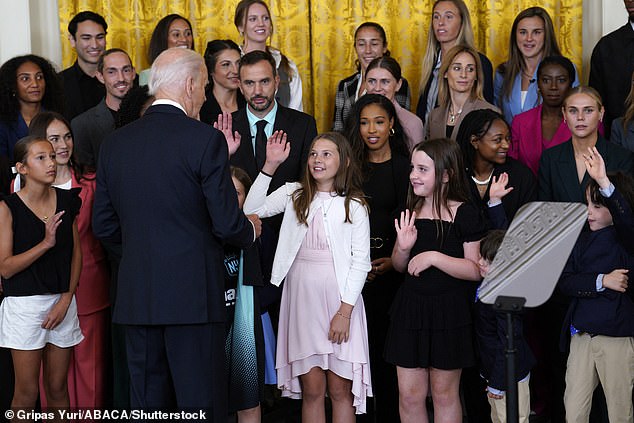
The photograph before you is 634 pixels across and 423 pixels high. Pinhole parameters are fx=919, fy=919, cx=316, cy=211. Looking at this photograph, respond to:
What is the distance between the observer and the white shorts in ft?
13.0

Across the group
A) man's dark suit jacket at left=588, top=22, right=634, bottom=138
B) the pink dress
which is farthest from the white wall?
man's dark suit jacket at left=588, top=22, right=634, bottom=138

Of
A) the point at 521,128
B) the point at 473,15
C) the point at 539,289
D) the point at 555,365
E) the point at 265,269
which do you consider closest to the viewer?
the point at 539,289

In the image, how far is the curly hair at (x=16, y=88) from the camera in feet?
16.4

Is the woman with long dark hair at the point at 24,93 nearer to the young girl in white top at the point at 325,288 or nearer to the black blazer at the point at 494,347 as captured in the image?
the young girl in white top at the point at 325,288

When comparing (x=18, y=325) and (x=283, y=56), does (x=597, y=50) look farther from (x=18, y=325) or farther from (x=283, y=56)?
(x=18, y=325)

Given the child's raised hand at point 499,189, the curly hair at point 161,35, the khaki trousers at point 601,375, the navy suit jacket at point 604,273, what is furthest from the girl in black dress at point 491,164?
the curly hair at point 161,35

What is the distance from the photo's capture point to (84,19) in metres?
5.63

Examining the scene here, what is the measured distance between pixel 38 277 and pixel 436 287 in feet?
5.72

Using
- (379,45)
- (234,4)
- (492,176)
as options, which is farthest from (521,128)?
(234,4)

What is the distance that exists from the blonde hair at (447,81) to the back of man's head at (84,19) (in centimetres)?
212

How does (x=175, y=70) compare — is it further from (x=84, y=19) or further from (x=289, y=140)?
(x=84, y=19)

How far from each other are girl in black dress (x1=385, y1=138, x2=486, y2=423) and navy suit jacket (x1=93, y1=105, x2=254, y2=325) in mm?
1053

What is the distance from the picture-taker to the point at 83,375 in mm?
4449

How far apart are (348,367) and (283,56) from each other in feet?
7.65
